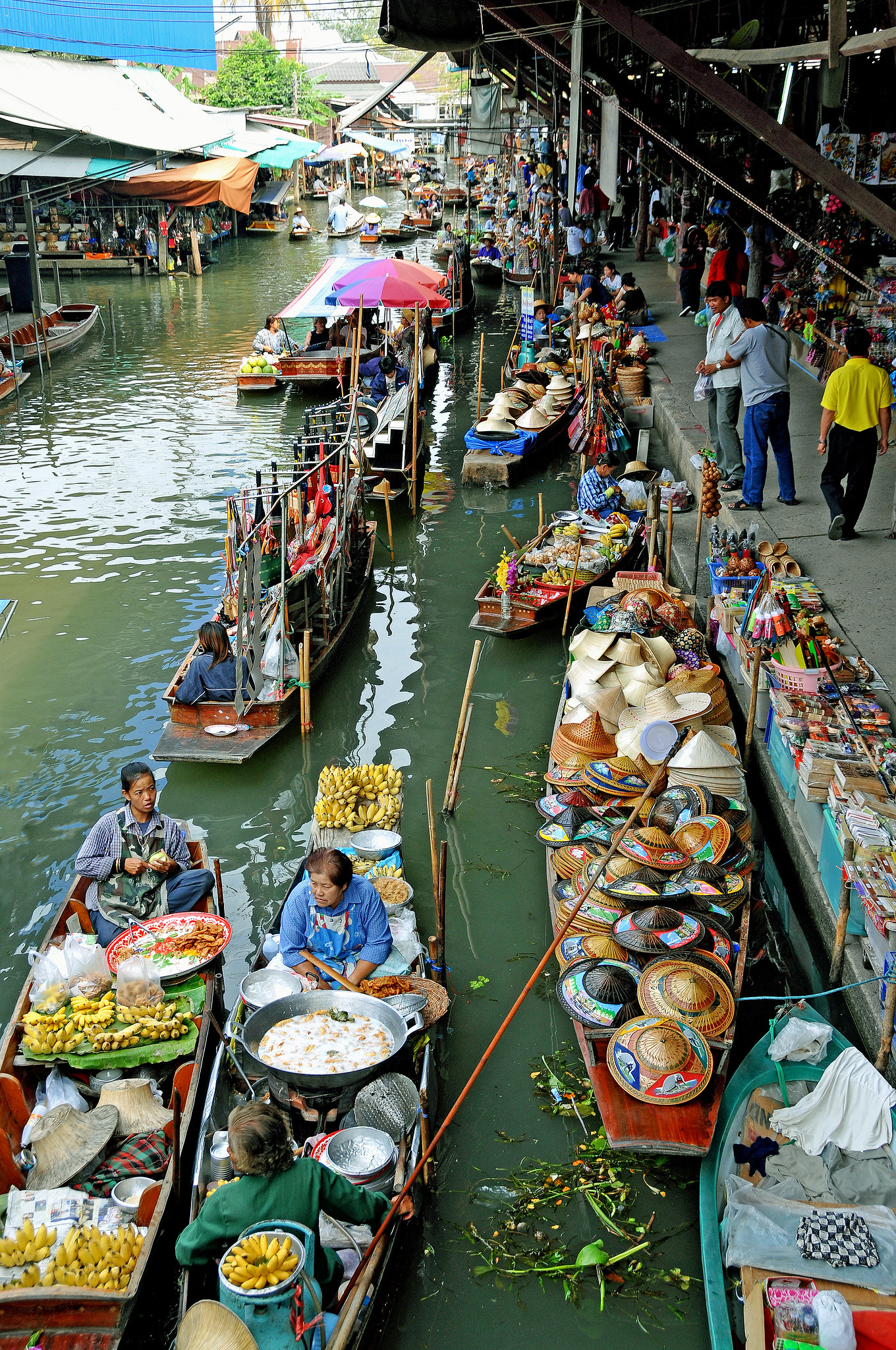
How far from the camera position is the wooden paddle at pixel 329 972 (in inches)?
189

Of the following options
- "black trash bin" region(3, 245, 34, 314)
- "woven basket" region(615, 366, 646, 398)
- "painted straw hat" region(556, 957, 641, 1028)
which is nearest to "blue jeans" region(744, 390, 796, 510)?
"painted straw hat" region(556, 957, 641, 1028)

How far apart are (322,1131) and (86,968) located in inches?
56.9

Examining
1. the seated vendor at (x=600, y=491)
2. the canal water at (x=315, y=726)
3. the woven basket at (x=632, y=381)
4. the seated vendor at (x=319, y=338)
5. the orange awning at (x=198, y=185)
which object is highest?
the orange awning at (x=198, y=185)

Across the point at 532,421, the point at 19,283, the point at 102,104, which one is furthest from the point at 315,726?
the point at 102,104

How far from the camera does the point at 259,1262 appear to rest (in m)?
3.16

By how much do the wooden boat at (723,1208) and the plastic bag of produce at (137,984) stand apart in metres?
2.48

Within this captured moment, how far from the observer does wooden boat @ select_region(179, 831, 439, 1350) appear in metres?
3.48

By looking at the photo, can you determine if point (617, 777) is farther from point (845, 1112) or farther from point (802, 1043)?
point (845, 1112)

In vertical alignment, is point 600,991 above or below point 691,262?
below

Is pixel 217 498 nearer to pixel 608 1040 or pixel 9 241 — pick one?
pixel 608 1040

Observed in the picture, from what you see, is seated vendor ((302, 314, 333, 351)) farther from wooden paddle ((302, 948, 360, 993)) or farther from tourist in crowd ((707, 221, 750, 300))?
wooden paddle ((302, 948, 360, 993))

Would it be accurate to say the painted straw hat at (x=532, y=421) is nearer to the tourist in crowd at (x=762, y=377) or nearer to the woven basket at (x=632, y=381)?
the woven basket at (x=632, y=381)

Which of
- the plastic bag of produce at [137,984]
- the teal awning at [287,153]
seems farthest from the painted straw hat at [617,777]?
the teal awning at [287,153]

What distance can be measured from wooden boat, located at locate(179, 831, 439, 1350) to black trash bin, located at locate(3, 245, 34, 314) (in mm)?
20663
